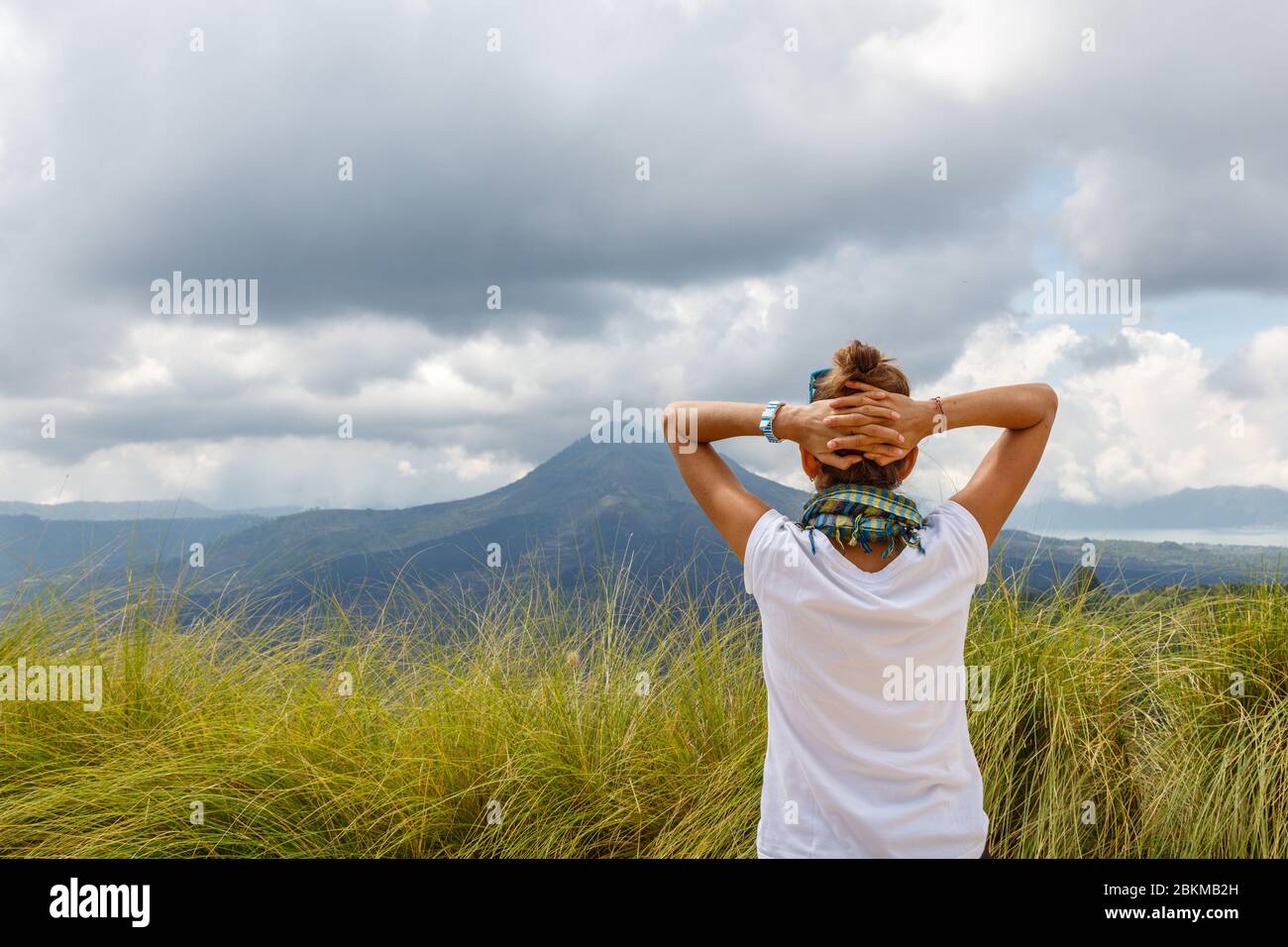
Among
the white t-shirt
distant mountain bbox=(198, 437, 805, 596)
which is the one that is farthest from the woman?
distant mountain bbox=(198, 437, 805, 596)

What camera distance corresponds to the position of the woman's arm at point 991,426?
6.54 ft

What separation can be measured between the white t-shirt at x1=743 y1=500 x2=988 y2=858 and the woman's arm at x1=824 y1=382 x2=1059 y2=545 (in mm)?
214

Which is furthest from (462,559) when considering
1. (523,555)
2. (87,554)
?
(87,554)

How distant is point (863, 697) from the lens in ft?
5.93

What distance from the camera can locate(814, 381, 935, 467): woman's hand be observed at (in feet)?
6.42

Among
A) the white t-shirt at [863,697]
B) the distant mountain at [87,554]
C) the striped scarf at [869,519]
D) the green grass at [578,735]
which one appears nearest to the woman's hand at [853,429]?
the striped scarf at [869,519]

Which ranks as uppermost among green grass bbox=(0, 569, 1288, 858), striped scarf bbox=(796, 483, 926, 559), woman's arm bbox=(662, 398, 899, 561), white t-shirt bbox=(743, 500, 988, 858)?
woman's arm bbox=(662, 398, 899, 561)

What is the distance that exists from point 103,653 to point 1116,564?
517cm

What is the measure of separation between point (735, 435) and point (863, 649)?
638mm

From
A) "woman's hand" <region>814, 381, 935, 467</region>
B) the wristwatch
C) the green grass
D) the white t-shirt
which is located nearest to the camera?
the white t-shirt

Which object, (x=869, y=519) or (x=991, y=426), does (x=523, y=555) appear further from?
(x=869, y=519)

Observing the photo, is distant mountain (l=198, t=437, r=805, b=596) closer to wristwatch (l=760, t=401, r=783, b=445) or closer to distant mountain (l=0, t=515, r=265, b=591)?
distant mountain (l=0, t=515, r=265, b=591)
